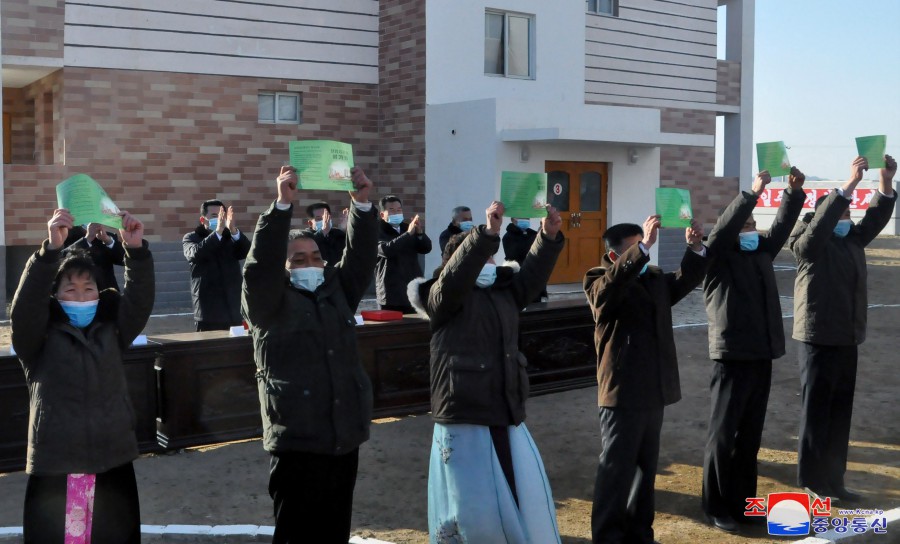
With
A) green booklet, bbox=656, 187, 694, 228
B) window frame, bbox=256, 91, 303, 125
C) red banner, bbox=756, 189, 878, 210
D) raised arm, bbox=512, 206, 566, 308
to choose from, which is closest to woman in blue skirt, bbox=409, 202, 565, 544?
raised arm, bbox=512, 206, 566, 308

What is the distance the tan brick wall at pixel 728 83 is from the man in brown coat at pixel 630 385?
18813mm

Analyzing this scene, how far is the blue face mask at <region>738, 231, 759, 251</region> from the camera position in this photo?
626 cm

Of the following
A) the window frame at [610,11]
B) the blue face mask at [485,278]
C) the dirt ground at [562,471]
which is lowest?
the dirt ground at [562,471]

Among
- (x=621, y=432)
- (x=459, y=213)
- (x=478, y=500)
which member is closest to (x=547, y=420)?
(x=459, y=213)

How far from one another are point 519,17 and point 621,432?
47.3 feet

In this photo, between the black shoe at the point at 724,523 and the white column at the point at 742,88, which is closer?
the black shoe at the point at 724,523

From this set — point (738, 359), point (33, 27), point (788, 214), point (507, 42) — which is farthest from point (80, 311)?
point (507, 42)

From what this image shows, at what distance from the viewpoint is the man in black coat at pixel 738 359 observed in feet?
20.2

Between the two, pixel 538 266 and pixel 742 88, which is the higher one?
pixel 742 88

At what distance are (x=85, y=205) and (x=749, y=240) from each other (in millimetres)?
3898

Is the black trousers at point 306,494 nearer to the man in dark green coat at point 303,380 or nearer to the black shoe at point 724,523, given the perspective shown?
the man in dark green coat at point 303,380

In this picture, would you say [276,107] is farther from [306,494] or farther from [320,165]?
[306,494]

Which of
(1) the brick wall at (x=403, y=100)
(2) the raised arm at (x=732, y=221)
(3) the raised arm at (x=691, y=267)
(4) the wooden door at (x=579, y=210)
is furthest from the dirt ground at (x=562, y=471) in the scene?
(1) the brick wall at (x=403, y=100)

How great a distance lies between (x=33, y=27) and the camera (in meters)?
15.0
